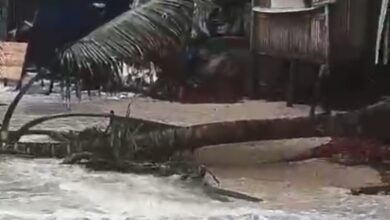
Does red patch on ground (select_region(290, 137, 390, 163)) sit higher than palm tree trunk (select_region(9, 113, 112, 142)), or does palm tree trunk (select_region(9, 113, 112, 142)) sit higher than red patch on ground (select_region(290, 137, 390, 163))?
palm tree trunk (select_region(9, 113, 112, 142))

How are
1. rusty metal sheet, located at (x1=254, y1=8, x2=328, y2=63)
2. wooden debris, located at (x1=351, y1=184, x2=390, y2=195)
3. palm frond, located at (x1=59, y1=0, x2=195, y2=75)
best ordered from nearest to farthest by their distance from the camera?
wooden debris, located at (x1=351, y1=184, x2=390, y2=195) < palm frond, located at (x1=59, y1=0, x2=195, y2=75) < rusty metal sheet, located at (x1=254, y1=8, x2=328, y2=63)

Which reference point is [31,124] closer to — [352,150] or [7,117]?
[7,117]

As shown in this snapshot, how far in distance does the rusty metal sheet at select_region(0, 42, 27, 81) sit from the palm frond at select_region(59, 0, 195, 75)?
1.25ft

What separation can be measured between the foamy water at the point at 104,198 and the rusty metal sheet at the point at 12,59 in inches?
21.5

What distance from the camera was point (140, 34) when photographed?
4473 mm

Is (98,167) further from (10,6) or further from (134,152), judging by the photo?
(10,6)

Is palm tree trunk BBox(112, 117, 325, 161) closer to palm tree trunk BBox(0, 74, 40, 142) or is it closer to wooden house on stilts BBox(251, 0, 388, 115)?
wooden house on stilts BBox(251, 0, 388, 115)

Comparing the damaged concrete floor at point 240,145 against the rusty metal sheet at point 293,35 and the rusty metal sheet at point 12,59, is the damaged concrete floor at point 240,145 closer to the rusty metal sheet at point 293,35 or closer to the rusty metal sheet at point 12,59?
the rusty metal sheet at point 12,59

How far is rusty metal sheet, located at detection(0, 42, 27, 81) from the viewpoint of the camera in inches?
184

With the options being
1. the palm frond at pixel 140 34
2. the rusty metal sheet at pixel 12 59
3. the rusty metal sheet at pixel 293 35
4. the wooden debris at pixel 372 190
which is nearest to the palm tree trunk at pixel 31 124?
the rusty metal sheet at pixel 12 59

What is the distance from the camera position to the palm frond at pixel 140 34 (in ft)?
14.7

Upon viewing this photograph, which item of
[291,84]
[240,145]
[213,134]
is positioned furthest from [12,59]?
[291,84]

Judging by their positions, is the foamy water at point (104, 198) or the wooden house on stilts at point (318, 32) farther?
the wooden house on stilts at point (318, 32)

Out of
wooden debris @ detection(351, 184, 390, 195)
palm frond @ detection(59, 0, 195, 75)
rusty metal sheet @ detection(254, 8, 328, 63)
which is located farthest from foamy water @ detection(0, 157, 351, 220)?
rusty metal sheet @ detection(254, 8, 328, 63)
